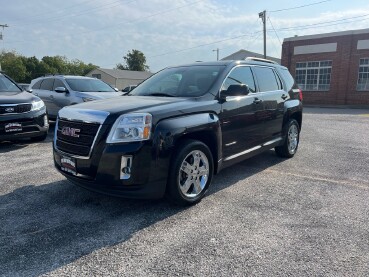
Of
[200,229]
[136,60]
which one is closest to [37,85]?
[200,229]

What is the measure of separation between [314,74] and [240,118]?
80.2 feet

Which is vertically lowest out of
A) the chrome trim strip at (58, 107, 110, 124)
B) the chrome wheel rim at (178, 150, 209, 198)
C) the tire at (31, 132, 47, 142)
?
the tire at (31, 132, 47, 142)

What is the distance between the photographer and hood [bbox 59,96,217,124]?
140 inches

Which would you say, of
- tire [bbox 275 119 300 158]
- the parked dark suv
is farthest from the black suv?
the parked dark suv

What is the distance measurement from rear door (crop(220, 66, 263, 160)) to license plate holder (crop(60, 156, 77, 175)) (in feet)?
6.55

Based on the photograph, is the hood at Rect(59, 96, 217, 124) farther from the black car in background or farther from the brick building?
the brick building

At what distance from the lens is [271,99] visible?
5.61 meters

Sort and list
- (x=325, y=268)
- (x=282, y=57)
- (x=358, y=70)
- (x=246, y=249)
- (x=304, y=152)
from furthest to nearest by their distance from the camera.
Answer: (x=282, y=57)
(x=358, y=70)
(x=304, y=152)
(x=246, y=249)
(x=325, y=268)

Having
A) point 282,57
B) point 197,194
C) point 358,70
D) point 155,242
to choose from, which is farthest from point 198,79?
point 282,57

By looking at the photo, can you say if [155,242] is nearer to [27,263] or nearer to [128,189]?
[128,189]

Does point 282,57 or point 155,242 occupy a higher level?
point 282,57

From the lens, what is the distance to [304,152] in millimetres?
7152

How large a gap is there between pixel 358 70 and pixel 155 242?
1010 inches

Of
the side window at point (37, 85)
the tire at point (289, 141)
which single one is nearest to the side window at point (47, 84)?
the side window at point (37, 85)
